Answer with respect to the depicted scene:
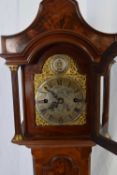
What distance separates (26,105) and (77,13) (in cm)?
38

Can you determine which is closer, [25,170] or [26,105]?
[26,105]

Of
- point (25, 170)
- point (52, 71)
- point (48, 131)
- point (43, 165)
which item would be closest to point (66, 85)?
point (52, 71)

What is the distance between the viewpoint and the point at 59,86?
1.00 m

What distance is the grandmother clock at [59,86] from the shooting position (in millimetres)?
914

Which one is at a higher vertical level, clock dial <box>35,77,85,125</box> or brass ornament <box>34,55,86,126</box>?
brass ornament <box>34,55,86,126</box>

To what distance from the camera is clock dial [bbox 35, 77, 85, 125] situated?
0.99m

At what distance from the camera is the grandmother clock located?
91 centimetres

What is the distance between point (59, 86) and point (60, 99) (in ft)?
0.16

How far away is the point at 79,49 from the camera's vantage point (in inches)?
37.4

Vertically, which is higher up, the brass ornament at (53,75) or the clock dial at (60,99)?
the brass ornament at (53,75)

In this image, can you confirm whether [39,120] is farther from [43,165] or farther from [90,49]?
[90,49]

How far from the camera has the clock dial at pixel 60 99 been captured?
3.26ft

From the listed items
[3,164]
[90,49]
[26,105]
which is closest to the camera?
[90,49]

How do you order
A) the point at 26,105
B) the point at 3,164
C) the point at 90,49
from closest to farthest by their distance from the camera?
the point at 90,49 → the point at 26,105 → the point at 3,164
